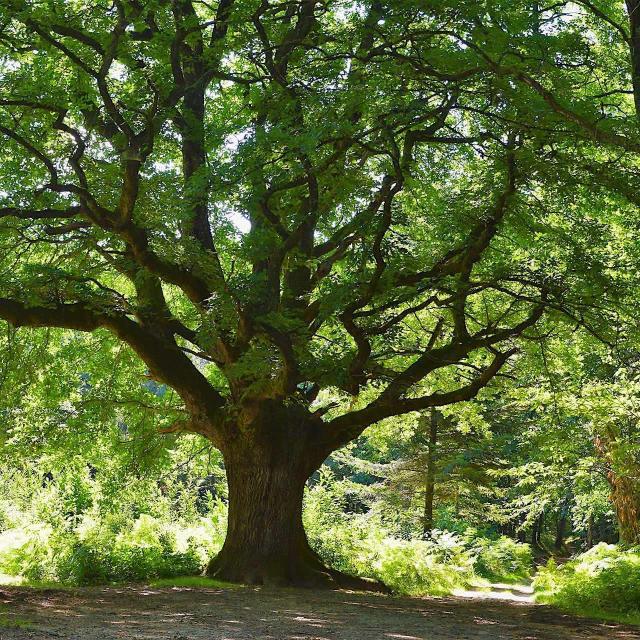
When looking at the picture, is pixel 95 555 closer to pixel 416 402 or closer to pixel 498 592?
pixel 416 402

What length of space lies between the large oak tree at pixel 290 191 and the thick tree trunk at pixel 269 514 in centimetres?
3

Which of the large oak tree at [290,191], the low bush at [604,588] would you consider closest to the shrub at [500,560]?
the low bush at [604,588]

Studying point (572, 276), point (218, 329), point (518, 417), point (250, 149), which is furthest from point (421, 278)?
point (518, 417)

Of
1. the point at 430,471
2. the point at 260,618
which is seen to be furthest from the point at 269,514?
the point at 430,471

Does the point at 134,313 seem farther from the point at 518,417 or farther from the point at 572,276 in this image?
the point at 518,417

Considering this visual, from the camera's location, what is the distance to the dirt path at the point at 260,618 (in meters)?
6.32

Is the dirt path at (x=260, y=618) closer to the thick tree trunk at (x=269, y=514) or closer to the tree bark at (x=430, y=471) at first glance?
the thick tree trunk at (x=269, y=514)

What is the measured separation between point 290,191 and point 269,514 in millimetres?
5172

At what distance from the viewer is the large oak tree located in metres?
8.39

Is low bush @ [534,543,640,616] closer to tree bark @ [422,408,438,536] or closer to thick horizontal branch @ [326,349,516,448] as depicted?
thick horizontal branch @ [326,349,516,448]

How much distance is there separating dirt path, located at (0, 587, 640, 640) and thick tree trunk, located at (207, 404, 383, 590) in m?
0.99

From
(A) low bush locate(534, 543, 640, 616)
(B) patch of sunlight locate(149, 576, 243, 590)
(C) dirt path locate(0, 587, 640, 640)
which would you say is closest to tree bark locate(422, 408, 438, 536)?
(A) low bush locate(534, 543, 640, 616)

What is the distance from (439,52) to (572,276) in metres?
3.87

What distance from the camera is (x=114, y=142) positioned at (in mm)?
10398
